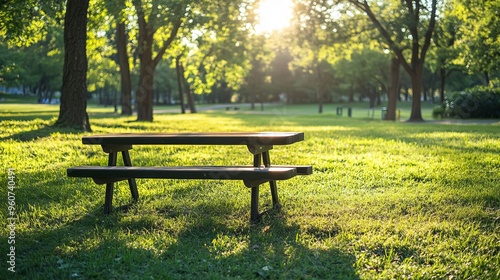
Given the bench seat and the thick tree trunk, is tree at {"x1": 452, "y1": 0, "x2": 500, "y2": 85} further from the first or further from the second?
the bench seat

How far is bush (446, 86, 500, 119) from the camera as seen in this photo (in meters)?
27.8

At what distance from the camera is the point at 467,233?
520cm

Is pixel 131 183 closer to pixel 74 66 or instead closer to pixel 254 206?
pixel 254 206

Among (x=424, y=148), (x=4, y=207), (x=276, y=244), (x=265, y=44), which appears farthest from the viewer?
(x=265, y=44)

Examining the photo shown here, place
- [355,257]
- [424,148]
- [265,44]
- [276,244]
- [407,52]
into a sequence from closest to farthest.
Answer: [355,257] → [276,244] → [424,148] → [407,52] → [265,44]

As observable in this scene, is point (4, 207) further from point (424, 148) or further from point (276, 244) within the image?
point (424, 148)

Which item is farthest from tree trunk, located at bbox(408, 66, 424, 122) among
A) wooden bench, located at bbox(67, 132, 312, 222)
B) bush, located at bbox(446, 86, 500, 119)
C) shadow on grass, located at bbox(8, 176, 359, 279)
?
shadow on grass, located at bbox(8, 176, 359, 279)

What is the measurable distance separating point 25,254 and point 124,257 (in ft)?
3.11

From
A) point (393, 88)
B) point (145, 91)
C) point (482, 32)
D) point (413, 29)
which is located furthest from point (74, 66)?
point (393, 88)

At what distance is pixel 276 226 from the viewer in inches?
220

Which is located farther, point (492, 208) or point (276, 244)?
point (492, 208)

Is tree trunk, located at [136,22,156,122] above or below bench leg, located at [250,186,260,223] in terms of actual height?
above

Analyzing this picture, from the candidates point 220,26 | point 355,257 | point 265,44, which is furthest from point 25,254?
point 265,44

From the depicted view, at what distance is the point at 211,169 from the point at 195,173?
168 mm
